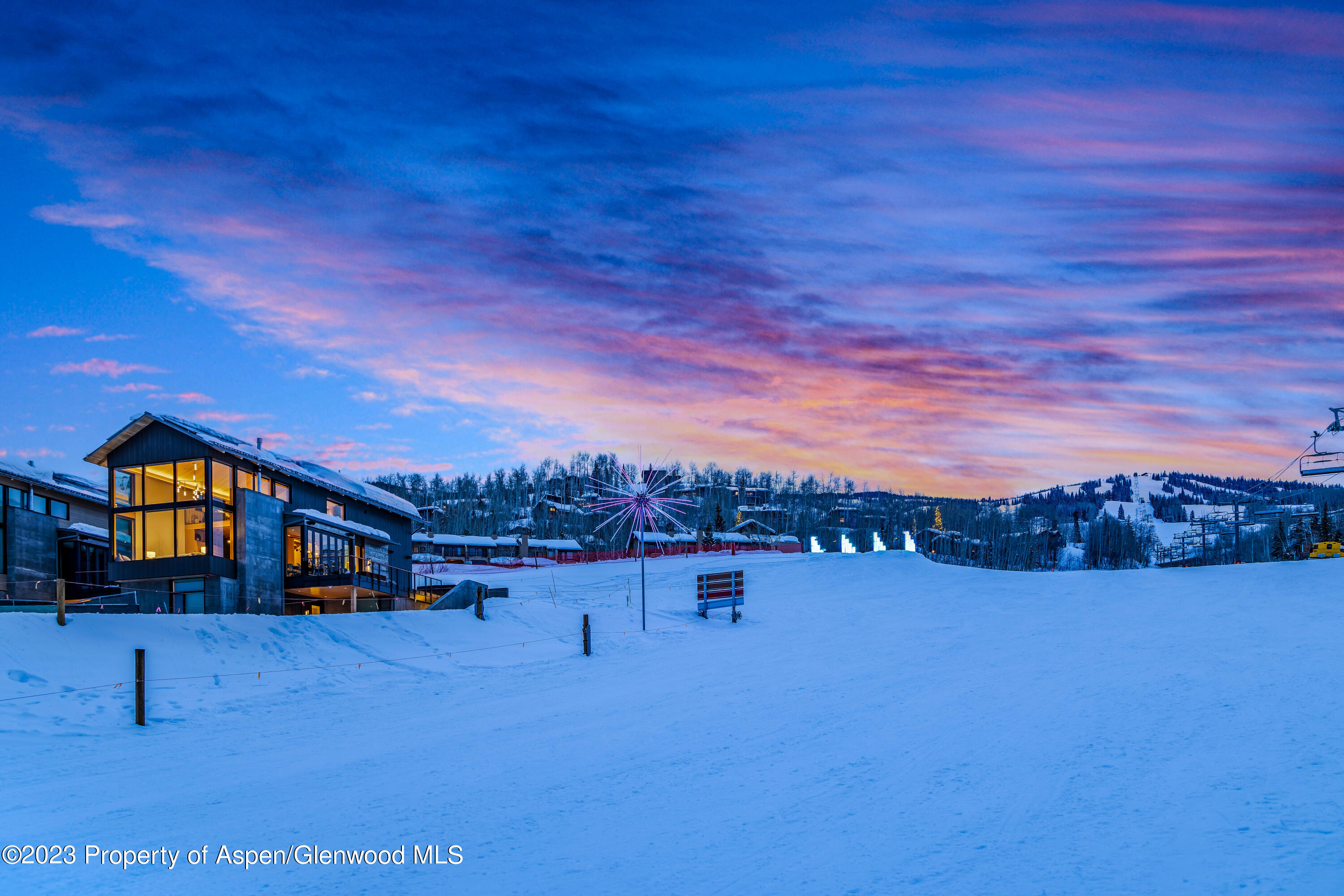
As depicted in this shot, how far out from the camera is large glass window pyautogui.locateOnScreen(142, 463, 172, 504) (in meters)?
32.4

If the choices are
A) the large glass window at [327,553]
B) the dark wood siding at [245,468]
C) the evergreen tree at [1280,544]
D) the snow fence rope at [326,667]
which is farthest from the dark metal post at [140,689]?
the evergreen tree at [1280,544]

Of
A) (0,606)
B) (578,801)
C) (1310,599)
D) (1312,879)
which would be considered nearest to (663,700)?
(578,801)

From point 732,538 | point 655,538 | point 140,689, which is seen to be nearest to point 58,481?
point 140,689

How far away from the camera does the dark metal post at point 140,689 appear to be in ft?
51.3

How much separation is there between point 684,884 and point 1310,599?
2987 cm

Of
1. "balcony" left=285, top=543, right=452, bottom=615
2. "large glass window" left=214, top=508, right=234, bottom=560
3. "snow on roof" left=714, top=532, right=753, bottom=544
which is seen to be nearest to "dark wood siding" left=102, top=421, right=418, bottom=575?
"large glass window" left=214, top=508, right=234, bottom=560

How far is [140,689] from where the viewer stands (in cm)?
1575

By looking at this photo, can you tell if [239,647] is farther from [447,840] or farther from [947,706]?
[947,706]

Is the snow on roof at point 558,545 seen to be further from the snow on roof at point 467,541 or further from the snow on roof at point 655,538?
the snow on roof at point 655,538

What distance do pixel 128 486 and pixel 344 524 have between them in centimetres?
818

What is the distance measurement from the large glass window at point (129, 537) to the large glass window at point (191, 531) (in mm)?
2130

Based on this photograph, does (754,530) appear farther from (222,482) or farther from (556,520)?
(222,482)

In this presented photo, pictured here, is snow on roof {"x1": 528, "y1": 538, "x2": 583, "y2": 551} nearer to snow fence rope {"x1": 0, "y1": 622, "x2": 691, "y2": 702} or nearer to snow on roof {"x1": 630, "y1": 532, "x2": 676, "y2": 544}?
snow on roof {"x1": 630, "y1": 532, "x2": 676, "y2": 544}

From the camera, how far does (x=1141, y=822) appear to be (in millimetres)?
10539
